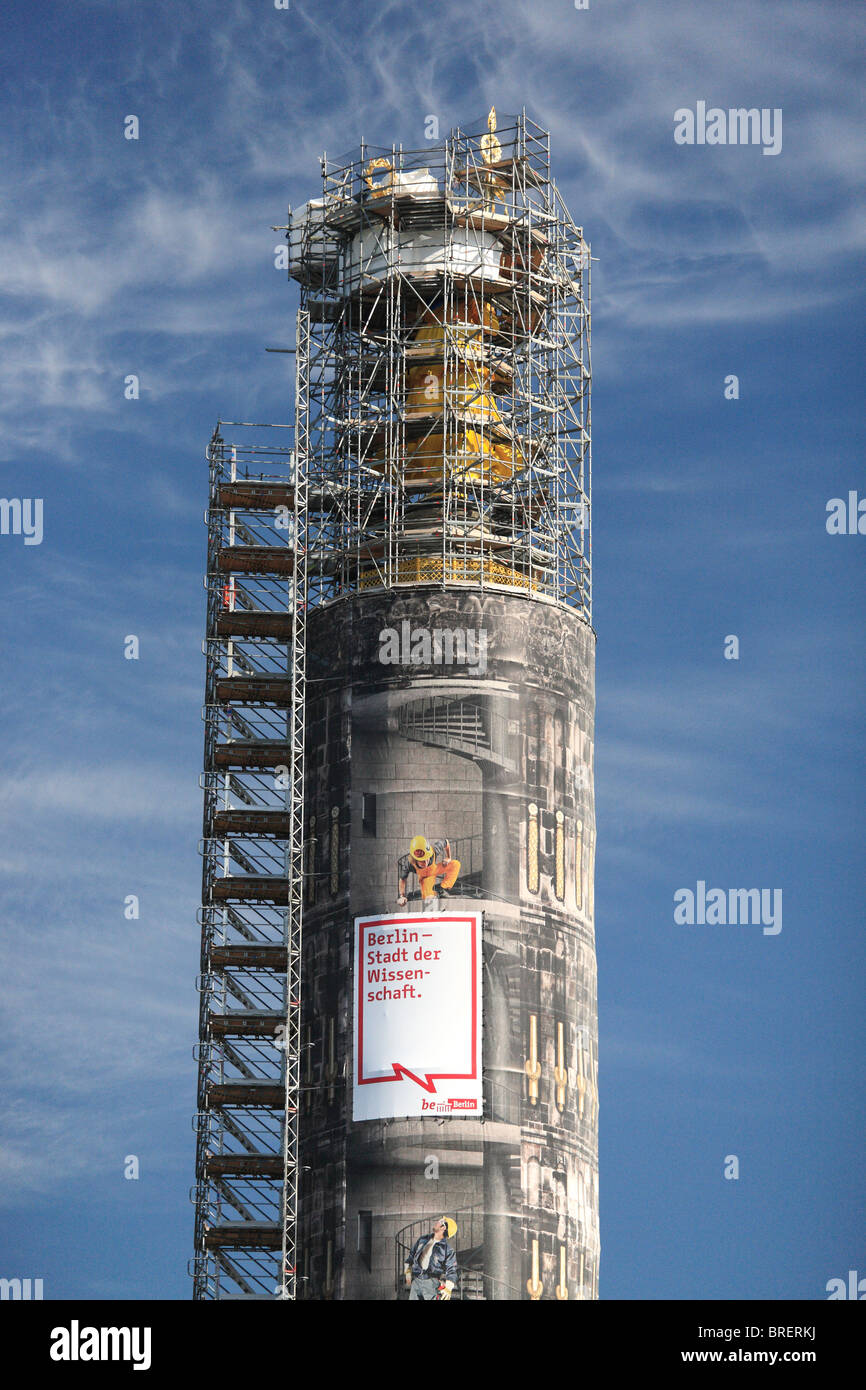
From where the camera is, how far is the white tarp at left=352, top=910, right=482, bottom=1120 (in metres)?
131

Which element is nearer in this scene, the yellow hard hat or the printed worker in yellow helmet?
the printed worker in yellow helmet

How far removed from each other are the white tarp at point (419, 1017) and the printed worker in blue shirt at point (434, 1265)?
4736 mm

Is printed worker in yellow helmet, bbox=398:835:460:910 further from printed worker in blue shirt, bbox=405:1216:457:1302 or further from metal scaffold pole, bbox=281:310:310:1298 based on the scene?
printed worker in blue shirt, bbox=405:1216:457:1302

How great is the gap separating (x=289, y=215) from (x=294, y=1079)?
40527mm

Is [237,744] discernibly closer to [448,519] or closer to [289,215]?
[448,519]

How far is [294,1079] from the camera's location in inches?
5399

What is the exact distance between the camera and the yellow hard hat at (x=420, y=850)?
→ 134000 millimetres

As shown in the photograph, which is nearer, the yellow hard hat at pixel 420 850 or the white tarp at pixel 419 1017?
the white tarp at pixel 419 1017

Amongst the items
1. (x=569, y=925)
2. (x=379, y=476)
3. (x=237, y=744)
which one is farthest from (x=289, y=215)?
(x=569, y=925)

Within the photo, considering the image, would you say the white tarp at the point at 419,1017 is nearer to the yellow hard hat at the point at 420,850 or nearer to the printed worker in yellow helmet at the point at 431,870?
the printed worker in yellow helmet at the point at 431,870

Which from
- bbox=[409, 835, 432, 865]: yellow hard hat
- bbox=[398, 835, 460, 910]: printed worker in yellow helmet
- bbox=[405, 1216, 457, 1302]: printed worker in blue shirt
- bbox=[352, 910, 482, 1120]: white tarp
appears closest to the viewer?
bbox=[405, 1216, 457, 1302]: printed worker in blue shirt

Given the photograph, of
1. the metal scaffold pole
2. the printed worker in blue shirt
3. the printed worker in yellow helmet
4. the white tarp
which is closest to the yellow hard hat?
the printed worker in yellow helmet

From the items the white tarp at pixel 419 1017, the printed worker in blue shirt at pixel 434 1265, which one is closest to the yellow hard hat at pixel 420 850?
the white tarp at pixel 419 1017
